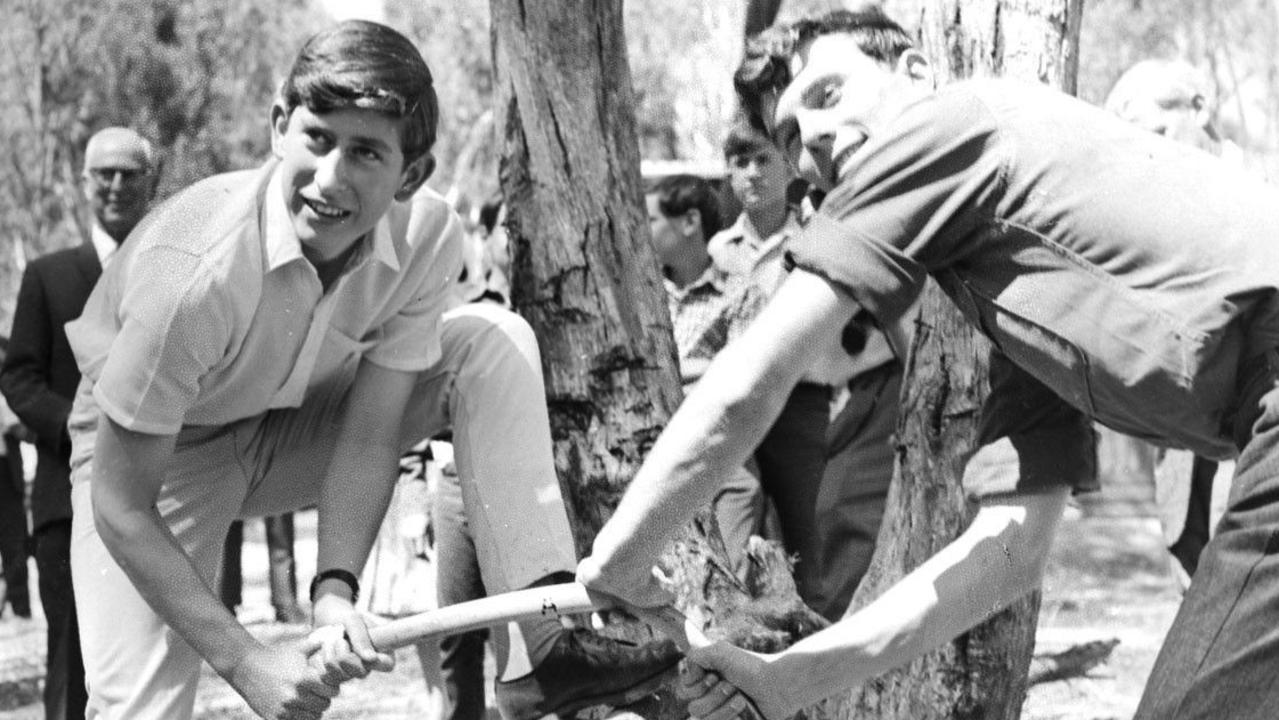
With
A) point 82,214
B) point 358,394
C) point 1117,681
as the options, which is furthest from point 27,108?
point 358,394

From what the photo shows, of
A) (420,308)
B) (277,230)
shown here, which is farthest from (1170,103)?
(277,230)

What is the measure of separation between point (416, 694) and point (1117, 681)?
9.90 ft

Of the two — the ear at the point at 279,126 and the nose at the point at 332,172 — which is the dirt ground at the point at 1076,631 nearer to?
the ear at the point at 279,126

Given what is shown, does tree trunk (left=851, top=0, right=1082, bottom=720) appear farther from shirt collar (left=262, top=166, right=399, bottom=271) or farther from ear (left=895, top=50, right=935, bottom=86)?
shirt collar (left=262, top=166, right=399, bottom=271)

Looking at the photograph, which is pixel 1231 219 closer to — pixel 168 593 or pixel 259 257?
pixel 259 257

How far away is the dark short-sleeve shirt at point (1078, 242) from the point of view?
2699mm

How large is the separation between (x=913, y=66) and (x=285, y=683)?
5.71 ft

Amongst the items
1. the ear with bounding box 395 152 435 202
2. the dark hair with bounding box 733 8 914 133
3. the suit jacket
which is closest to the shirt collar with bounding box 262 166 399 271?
the ear with bounding box 395 152 435 202

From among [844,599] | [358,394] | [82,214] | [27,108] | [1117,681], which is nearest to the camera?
[358,394]

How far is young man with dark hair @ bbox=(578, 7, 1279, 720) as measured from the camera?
2.64 meters

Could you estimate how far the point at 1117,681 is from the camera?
7.56m

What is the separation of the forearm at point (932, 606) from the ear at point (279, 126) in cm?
157

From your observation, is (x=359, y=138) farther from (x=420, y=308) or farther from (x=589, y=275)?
(x=589, y=275)

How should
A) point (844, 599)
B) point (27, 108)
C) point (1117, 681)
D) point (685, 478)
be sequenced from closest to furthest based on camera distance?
point (685, 478)
point (844, 599)
point (1117, 681)
point (27, 108)
